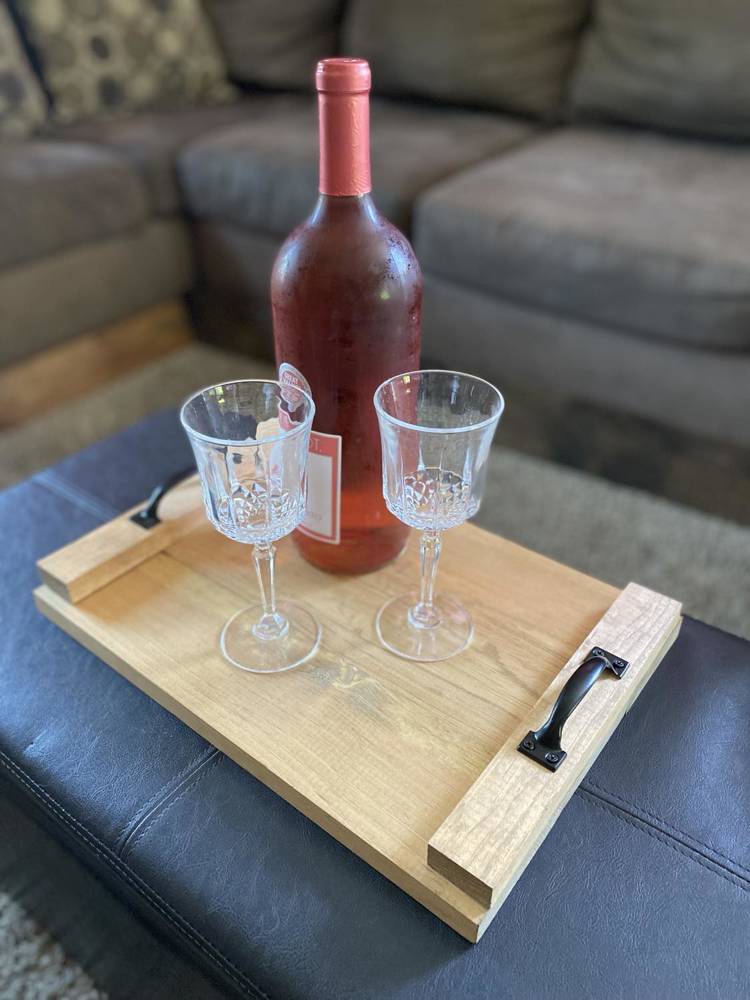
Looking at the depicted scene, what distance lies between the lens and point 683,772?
605 millimetres

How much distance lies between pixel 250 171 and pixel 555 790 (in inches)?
56.8

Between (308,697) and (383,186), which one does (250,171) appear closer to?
(383,186)

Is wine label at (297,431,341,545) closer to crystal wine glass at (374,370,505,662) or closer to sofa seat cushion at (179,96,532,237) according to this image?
crystal wine glass at (374,370,505,662)

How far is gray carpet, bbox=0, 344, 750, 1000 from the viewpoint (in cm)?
124

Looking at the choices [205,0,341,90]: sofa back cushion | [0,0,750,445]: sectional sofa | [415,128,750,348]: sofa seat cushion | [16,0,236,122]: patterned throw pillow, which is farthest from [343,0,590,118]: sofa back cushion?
[16,0,236,122]: patterned throw pillow

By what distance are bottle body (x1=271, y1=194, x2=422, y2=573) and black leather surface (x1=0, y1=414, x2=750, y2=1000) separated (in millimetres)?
250

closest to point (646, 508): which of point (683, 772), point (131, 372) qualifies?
point (683, 772)

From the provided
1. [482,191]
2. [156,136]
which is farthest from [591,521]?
[156,136]

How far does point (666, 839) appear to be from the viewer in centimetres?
56

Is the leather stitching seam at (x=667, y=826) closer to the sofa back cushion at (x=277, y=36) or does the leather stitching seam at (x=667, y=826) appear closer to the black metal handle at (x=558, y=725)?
the black metal handle at (x=558, y=725)

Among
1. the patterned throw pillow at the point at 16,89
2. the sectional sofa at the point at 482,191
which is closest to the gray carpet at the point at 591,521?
the sectional sofa at the point at 482,191

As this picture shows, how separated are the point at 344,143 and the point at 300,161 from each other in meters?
1.10

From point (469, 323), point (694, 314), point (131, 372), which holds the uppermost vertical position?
point (694, 314)

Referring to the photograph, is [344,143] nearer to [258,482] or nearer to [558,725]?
[258,482]
